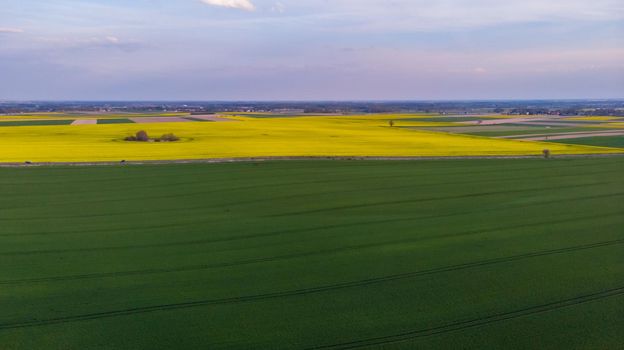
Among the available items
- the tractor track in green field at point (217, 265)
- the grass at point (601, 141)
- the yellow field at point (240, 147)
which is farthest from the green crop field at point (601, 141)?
the tractor track in green field at point (217, 265)

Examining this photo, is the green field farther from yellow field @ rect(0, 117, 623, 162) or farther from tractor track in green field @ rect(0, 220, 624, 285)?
yellow field @ rect(0, 117, 623, 162)

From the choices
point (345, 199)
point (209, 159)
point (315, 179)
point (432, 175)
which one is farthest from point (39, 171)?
point (432, 175)

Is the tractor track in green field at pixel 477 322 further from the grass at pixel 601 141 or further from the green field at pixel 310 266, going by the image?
the grass at pixel 601 141

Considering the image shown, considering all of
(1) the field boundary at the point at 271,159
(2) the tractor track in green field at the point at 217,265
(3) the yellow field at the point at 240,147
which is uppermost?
(3) the yellow field at the point at 240,147

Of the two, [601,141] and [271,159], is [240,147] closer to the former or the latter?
[271,159]

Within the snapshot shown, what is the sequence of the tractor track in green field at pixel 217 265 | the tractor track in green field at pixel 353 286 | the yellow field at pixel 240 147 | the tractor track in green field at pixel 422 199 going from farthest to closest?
the yellow field at pixel 240 147
the tractor track in green field at pixel 422 199
the tractor track in green field at pixel 217 265
the tractor track in green field at pixel 353 286

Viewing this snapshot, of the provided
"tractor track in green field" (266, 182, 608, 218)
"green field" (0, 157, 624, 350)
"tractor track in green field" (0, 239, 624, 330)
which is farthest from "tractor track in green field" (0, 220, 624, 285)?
"tractor track in green field" (266, 182, 608, 218)

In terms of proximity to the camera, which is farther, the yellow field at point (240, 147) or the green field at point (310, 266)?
the yellow field at point (240, 147)
